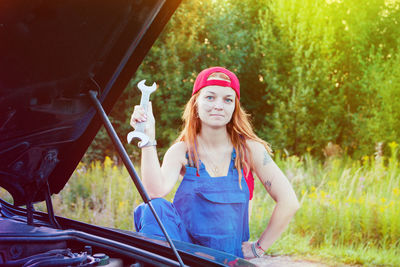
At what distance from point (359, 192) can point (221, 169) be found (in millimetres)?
3479

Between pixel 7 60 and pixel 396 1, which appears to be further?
Answer: pixel 396 1

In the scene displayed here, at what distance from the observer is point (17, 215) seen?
6.56 feet

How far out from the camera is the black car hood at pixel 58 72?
136 centimetres

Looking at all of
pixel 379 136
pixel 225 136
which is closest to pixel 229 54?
pixel 379 136

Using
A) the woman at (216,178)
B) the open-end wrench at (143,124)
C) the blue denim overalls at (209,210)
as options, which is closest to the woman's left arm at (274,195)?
the woman at (216,178)

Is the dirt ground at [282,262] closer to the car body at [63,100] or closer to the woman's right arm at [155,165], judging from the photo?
the woman's right arm at [155,165]

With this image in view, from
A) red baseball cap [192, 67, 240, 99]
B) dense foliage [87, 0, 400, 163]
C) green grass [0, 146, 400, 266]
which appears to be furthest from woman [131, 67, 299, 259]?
dense foliage [87, 0, 400, 163]

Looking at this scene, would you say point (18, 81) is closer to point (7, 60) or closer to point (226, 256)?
point (7, 60)

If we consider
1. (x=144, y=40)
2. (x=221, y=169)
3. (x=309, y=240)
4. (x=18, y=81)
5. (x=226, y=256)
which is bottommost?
(x=309, y=240)

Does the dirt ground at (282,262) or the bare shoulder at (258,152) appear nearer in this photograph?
the bare shoulder at (258,152)

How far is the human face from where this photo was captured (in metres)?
2.36

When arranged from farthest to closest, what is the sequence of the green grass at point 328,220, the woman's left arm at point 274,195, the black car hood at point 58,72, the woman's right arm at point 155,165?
the green grass at point 328,220 < the woman's left arm at point 274,195 < the woman's right arm at point 155,165 < the black car hood at point 58,72

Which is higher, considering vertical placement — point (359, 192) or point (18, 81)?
point (18, 81)

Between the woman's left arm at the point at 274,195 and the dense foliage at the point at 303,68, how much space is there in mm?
5931
